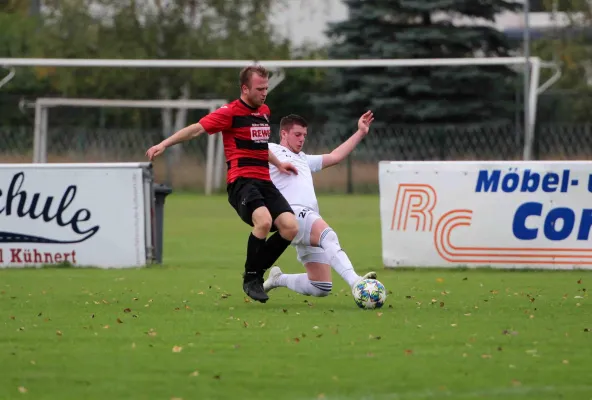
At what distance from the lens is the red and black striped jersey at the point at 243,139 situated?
10.5 metres

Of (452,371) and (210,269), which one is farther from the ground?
(452,371)

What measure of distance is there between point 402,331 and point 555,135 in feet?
81.0

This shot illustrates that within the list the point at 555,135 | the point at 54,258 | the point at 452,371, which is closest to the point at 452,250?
the point at 54,258

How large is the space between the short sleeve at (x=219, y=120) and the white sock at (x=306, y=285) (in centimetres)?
142

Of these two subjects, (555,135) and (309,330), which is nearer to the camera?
(309,330)

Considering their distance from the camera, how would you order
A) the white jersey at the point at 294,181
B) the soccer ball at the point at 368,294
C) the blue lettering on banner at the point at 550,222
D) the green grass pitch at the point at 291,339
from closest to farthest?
the green grass pitch at the point at 291,339, the soccer ball at the point at 368,294, the white jersey at the point at 294,181, the blue lettering on banner at the point at 550,222

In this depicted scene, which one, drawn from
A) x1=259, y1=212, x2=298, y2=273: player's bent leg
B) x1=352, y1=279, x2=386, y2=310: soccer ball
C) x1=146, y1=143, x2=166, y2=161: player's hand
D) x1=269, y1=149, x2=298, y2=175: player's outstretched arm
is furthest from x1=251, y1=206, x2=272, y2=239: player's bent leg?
x1=146, y1=143, x2=166, y2=161: player's hand

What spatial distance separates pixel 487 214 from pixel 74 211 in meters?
4.71

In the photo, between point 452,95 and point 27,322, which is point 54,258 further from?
point 452,95

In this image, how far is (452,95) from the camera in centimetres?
3944

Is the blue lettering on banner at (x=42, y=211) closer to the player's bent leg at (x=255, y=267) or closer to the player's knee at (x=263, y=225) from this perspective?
the player's bent leg at (x=255, y=267)

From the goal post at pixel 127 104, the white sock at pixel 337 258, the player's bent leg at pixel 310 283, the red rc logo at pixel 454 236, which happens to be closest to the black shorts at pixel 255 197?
the white sock at pixel 337 258

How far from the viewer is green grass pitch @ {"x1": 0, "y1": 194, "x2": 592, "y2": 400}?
6543mm

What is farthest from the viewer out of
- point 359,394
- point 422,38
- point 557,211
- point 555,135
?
point 422,38
